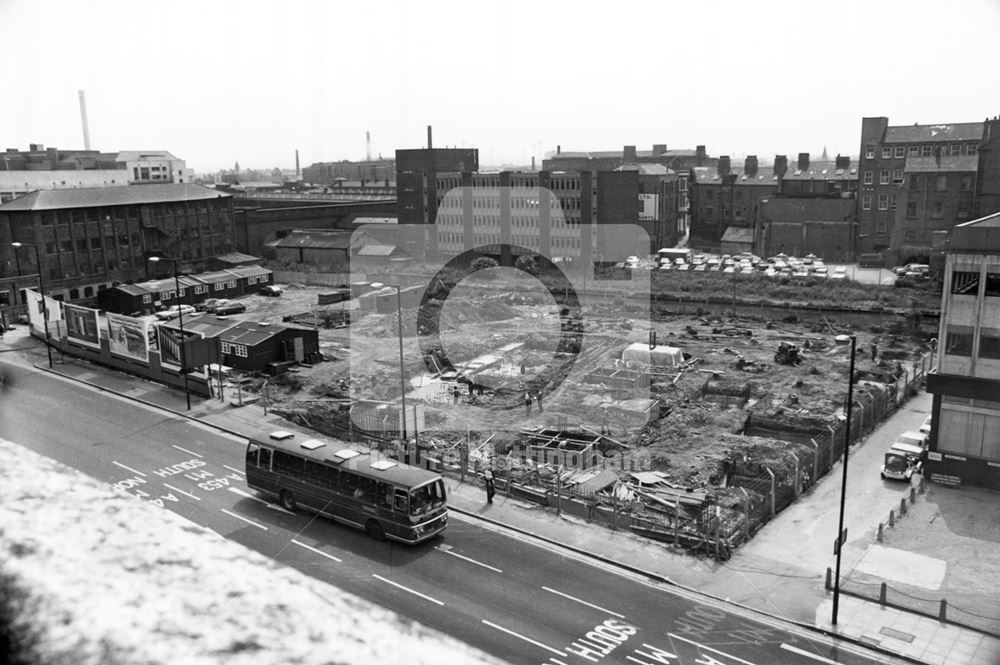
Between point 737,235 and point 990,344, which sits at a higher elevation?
point 990,344

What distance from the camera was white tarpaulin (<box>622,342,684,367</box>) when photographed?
3409 centimetres

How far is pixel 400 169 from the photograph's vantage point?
70.6m

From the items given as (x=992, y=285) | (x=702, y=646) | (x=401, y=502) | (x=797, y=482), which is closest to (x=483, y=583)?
(x=401, y=502)

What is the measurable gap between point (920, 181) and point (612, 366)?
35366 millimetres

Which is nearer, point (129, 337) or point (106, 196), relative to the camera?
point (129, 337)

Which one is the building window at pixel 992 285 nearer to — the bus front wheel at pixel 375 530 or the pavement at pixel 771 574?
the pavement at pixel 771 574

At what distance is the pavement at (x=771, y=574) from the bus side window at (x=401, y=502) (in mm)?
2834

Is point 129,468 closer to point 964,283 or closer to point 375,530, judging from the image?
point 375,530

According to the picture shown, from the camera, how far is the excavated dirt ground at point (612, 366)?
26.0 m

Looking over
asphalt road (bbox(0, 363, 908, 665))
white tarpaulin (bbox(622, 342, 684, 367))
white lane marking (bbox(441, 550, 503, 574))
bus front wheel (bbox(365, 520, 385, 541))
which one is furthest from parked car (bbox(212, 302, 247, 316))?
white lane marking (bbox(441, 550, 503, 574))

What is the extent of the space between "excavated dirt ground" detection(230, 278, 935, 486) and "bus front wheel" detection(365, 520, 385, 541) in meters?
7.81

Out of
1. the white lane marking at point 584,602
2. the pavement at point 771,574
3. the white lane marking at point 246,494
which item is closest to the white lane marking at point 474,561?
the white lane marking at point 584,602

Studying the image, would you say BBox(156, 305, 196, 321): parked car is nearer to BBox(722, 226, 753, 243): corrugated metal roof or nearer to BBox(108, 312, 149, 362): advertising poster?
BBox(108, 312, 149, 362): advertising poster

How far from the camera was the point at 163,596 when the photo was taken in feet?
5.61
